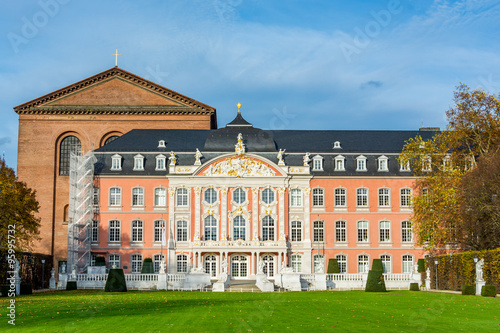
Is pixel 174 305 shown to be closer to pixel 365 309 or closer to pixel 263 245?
pixel 365 309

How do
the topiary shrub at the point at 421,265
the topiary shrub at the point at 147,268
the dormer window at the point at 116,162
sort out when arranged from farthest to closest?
the dormer window at the point at 116,162 < the topiary shrub at the point at 421,265 < the topiary shrub at the point at 147,268

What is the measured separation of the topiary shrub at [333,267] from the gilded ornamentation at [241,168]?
9598mm

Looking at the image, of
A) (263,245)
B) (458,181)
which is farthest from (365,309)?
(263,245)

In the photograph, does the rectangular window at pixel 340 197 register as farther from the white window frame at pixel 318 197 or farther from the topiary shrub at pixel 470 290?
the topiary shrub at pixel 470 290

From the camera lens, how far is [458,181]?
46.9 m

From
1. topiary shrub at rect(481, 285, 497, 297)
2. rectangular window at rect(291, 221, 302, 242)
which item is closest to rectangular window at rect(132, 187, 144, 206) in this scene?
rectangular window at rect(291, 221, 302, 242)

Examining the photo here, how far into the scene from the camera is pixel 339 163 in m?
57.6

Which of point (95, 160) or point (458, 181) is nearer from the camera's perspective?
point (458, 181)

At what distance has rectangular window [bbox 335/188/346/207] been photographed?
57000 millimetres

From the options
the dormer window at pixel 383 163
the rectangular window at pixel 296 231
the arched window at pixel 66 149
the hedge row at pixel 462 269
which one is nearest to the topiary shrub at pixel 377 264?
the hedge row at pixel 462 269

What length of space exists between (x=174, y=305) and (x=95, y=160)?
31.8 metres

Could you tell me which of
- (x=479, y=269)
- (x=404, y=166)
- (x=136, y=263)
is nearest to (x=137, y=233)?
(x=136, y=263)

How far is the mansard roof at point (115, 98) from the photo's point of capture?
64.6 meters

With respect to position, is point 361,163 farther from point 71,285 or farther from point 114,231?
point 71,285
